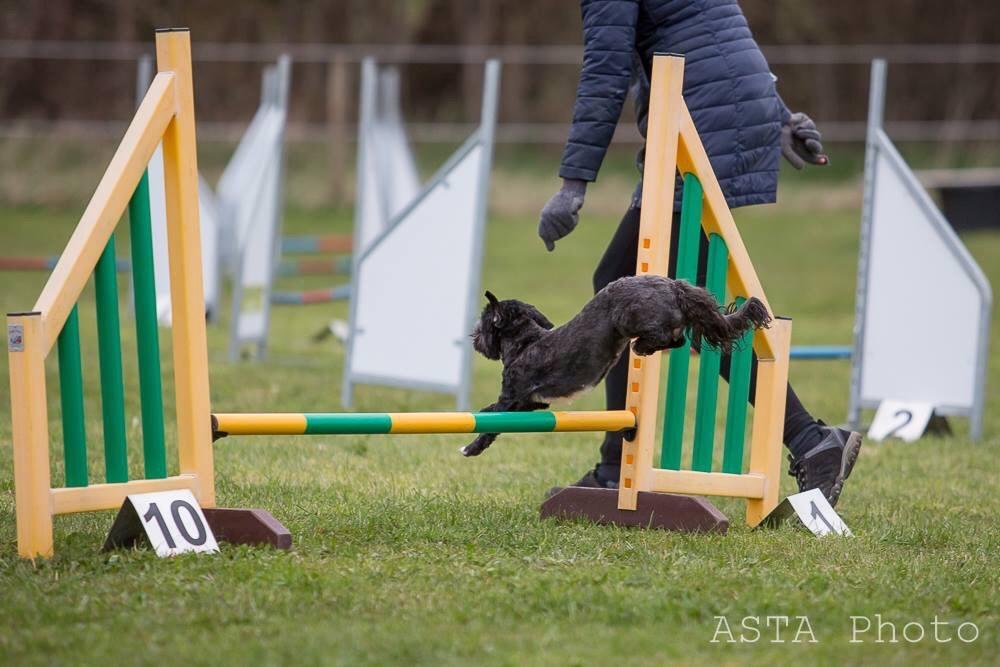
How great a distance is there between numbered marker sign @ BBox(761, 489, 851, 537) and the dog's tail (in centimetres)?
53

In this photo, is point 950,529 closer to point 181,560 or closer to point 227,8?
point 181,560

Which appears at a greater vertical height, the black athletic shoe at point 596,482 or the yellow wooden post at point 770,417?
the yellow wooden post at point 770,417

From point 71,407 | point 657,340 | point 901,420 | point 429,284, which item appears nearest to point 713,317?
point 657,340

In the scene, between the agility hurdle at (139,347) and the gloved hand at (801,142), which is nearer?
the agility hurdle at (139,347)

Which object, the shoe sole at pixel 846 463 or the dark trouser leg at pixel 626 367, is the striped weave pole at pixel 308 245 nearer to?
the dark trouser leg at pixel 626 367

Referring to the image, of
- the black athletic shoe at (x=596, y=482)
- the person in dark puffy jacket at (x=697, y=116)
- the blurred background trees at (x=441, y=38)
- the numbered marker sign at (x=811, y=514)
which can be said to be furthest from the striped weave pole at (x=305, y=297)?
the blurred background trees at (x=441, y=38)

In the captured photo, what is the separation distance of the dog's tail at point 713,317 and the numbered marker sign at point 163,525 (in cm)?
128

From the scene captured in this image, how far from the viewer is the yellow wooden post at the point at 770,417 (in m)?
3.65

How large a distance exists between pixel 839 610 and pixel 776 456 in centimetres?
94

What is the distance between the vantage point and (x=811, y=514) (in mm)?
3584

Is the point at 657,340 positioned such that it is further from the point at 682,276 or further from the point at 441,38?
the point at 441,38

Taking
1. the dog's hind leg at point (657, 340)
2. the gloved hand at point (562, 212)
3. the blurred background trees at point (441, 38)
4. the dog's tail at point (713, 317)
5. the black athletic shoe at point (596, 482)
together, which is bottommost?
the black athletic shoe at point (596, 482)

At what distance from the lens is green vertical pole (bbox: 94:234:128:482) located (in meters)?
3.10

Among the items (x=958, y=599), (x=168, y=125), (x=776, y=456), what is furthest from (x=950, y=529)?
(x=168, y=125)
